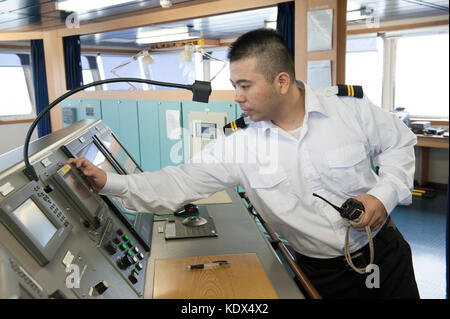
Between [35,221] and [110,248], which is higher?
[35,221]

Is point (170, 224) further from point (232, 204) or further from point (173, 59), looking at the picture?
point (173, 59)

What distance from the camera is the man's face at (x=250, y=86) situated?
1579 mm

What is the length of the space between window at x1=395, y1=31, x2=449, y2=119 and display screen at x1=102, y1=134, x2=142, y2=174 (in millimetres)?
4573

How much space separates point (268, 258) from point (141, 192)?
56 cm

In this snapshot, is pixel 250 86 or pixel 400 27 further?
pixel 400 27

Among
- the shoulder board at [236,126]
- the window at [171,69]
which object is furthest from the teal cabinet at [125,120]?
the window at [171,69]

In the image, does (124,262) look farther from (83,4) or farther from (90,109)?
(90,109)

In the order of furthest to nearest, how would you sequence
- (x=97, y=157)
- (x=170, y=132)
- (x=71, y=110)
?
1. (x=71, y=110)
2. (x=170, y=132)
3. (x=97, y=157)

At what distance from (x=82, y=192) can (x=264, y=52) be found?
89 centimetres

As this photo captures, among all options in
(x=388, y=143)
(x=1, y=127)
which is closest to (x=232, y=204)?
(x=388, y=143)

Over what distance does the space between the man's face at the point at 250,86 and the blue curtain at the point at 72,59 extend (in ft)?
14.1

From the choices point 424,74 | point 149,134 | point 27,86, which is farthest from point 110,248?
point 27,86

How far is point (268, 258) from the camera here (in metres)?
1.43

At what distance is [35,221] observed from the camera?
1041mm
